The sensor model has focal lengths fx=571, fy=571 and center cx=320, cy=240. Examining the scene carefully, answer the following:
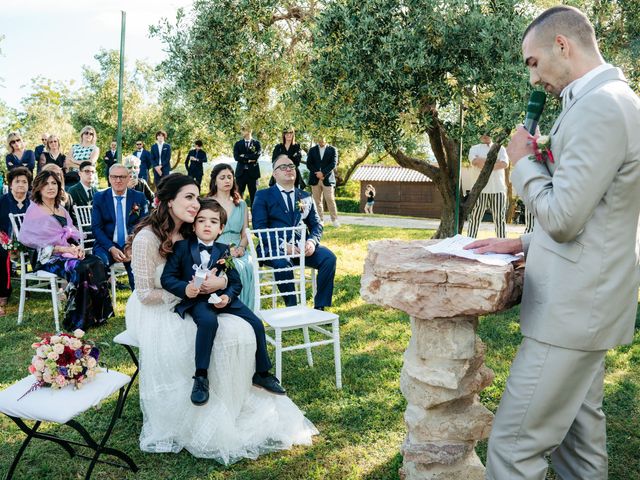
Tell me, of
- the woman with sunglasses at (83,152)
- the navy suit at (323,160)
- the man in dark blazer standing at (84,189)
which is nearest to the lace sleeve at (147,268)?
the man in dark blazer standing at (84,189)

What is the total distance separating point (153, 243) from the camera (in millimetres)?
4125

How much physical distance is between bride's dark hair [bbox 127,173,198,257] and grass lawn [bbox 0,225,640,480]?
0.96 m

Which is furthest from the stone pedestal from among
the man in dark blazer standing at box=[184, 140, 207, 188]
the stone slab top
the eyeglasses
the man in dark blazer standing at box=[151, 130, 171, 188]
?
the man in dark blazer standing at box=[151, 130, 171, 188]

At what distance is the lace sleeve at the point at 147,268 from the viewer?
4.04 m

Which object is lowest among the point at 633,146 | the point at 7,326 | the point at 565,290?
the point at 7,326

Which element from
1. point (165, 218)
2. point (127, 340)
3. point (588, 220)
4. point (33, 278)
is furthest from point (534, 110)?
point (33, 278)

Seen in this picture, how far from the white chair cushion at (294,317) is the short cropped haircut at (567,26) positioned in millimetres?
3063

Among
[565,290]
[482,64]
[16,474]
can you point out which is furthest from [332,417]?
[482,64]

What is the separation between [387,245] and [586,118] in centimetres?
139

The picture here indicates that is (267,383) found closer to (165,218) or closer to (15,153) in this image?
(165,218)

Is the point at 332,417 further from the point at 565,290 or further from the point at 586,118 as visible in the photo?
the point at 586,118

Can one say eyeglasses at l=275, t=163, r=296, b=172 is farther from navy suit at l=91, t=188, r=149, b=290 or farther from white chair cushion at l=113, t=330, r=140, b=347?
white chair cushion at l=113, t=330, r=140, b=347

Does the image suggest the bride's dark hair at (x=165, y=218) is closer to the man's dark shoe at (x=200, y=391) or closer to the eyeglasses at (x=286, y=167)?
the man's dark shoe at (x=200, y=391)

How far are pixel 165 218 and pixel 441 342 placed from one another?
2.29 metres
